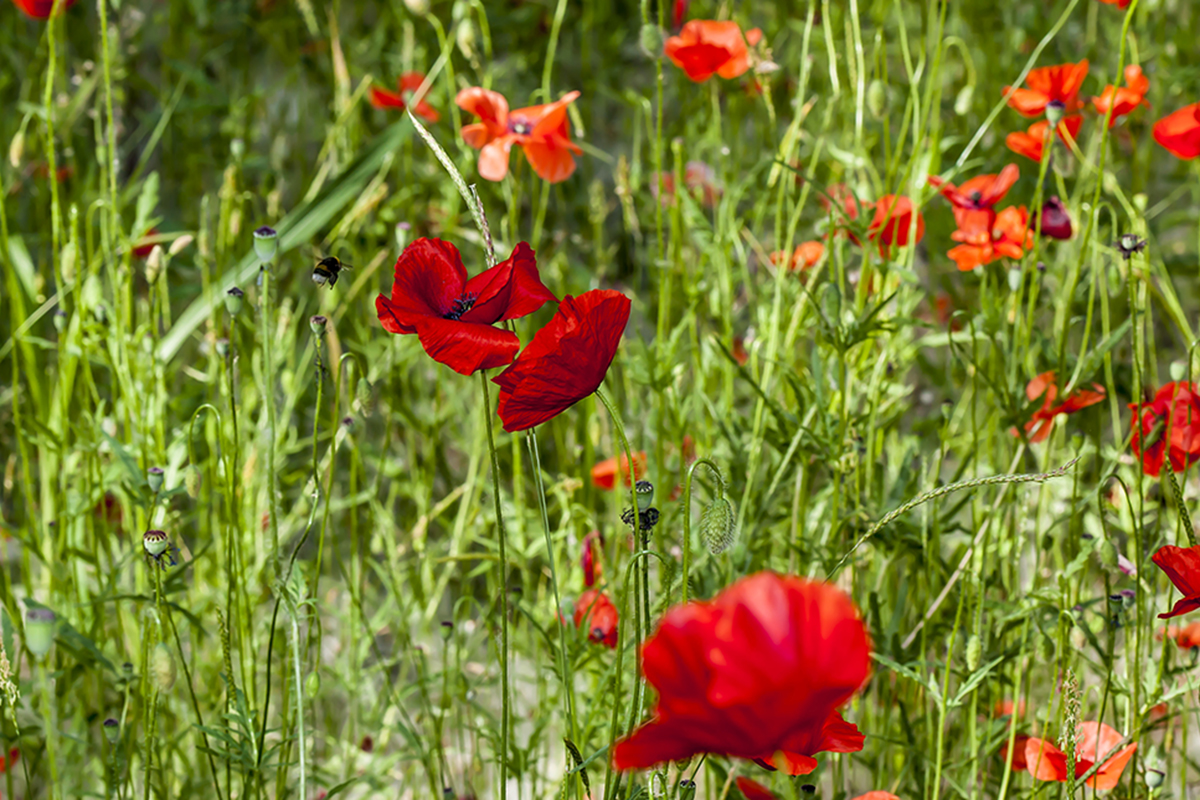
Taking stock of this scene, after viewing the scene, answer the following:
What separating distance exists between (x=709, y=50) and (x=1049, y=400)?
1.79ft

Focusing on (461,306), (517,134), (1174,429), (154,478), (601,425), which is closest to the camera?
(461,306)

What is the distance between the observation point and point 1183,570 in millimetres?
607

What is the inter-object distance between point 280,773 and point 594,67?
1.53 metres

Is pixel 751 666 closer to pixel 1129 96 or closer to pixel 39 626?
pixel 39 626

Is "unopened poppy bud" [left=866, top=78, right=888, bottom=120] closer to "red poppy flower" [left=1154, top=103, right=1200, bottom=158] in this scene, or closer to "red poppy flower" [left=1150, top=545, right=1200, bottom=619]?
"red poppy flower" [left=1154, top=103, right=1200, bottom=158]

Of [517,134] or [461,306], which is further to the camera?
[517,134]

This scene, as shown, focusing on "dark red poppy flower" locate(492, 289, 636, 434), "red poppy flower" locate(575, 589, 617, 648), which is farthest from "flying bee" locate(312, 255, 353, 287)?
"red poppy flower" locate(575, 589, 617, 648)

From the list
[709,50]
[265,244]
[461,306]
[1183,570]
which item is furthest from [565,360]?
[709,50]

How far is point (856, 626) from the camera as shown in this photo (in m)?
0.36

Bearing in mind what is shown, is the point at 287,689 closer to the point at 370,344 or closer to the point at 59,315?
the point at 59,315

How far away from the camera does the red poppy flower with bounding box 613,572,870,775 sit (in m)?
0.36

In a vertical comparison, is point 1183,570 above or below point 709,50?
below

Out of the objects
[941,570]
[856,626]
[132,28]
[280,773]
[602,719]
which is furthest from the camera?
[132,28]

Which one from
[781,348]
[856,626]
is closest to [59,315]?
[781,348]
